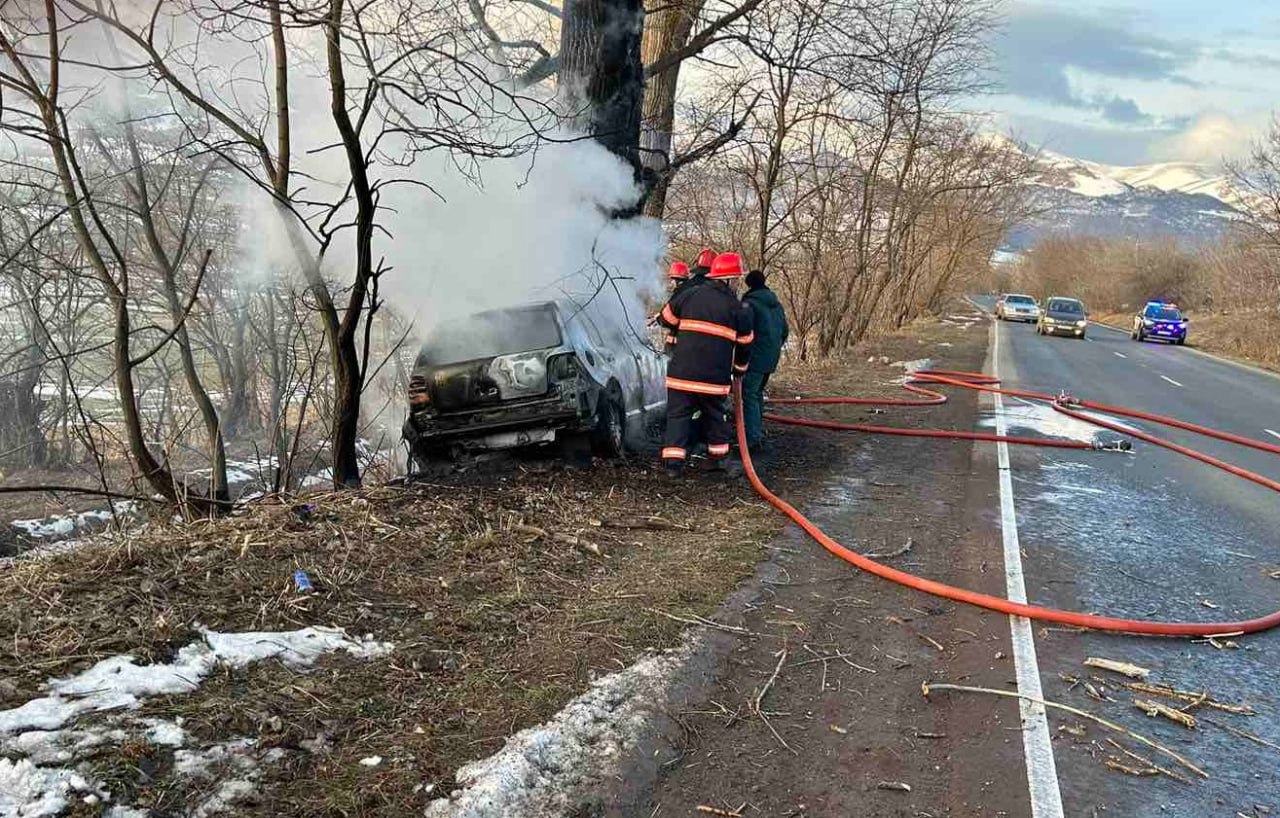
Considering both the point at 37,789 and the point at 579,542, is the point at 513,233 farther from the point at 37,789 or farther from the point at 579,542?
the point at 37,789

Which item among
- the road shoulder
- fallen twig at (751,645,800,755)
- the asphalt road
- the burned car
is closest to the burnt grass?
the road shoulder

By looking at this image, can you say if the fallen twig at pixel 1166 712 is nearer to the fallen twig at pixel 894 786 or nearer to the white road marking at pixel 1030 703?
the white road marking at pixel 1030 703

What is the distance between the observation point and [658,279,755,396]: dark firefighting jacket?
23.2 feet

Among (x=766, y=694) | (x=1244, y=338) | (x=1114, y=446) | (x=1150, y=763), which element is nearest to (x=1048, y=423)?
(x=1114, y=446)

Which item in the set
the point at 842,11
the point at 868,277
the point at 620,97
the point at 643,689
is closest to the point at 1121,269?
the point at 868,277

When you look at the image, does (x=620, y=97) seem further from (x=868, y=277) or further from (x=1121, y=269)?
(x=1121, y=269)

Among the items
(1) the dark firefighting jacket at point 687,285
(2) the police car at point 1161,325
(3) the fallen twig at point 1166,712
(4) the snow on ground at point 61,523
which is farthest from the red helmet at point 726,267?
(2) the police car at point 1161,325

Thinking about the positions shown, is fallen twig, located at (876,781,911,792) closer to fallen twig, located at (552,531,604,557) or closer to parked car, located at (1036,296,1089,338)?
fallen twig, located at (552,531,604,557)

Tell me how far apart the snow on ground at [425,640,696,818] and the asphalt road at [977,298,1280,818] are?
1.57 m

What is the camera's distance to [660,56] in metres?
11.5

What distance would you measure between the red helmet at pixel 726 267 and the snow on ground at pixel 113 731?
192 inches

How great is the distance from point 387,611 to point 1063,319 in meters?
33.4

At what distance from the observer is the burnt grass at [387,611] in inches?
113

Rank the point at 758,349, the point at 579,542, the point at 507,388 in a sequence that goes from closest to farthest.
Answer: the point at 579,542 < the point at 507,388 < the point at 758,349
